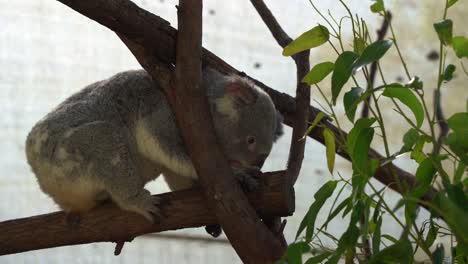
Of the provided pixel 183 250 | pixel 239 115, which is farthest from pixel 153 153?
pixel 183 250

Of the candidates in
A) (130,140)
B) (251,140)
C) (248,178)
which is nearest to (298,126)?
(251,140)

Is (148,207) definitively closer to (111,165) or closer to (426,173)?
(111,165)

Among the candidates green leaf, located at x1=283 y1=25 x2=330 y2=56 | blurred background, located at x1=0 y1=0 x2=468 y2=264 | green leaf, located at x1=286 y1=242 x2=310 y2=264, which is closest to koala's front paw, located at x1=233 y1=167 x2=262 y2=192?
green leaf, located at x1=283 y1=25 x2=330 y2=56

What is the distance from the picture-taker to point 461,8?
14.2 feet

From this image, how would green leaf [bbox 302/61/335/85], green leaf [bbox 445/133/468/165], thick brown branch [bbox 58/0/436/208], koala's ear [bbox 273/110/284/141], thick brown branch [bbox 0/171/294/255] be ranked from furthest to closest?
1. koala's ear [bbox 273/110/284/141]
2. thick brown branch [bbox 0/171/294/255]
3. thick brown branch [bbox 58/0/436/208]
4. green leaf [bbox 302/61/335/85]
5. green leaf [bbox 445/133/468/165]

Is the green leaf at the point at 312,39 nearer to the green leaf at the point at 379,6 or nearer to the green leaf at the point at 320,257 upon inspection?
the green leaf at the point at 379,6

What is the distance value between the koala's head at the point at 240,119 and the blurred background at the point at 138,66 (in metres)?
1.15

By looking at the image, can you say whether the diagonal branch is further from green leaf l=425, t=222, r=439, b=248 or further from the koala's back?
green leaf l=425, t=222, r=439, b=248

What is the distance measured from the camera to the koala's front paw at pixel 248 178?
8.05 ft

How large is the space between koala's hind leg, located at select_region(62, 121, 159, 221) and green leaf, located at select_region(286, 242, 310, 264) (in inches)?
A: 41.0

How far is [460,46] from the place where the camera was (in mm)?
1598

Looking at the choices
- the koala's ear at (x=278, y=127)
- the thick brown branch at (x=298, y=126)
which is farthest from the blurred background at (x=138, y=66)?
the koala's ear at (x=278, y=127)

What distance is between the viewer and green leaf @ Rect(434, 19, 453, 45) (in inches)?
61.9

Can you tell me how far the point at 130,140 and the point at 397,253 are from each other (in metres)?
1.60
